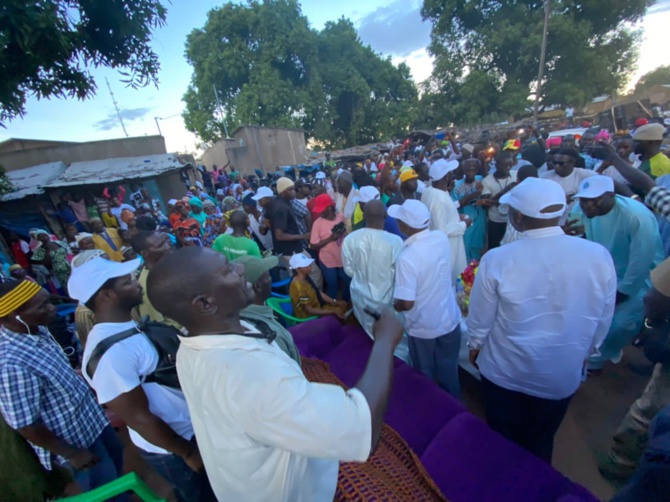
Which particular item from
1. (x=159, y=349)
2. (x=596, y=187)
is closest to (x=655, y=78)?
(x=596, y=187)

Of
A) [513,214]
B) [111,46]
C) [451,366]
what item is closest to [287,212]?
[451,366]

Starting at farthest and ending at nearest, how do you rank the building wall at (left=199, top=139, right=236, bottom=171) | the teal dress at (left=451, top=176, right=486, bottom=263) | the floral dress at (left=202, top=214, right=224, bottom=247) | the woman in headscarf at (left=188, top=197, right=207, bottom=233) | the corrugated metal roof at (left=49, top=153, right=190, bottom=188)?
the building wall at (left=199, top=139, right=236, bottom=171)
the corrugated metal roof at (left=49, top=153, right=190, bottom=188)
the woman in headscarf at (left=188, top=197, right=207, bottom=233)
the floral dress at (left=202, top=214, right=224, bottom=247)
the teal dress at (left=451, top=176, right=486, bottom=263)

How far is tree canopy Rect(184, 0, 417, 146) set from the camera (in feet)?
81.3

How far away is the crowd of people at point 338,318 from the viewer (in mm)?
937

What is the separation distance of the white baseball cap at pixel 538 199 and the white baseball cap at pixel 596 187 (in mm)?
1270

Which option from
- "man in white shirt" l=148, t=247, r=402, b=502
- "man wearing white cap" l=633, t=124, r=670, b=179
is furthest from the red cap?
"man wearing white cap" l=633, t=124, r=670, b=179

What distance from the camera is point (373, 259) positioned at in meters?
3.11

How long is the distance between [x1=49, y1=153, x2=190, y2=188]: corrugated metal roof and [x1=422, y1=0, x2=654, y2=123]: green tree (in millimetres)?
21504

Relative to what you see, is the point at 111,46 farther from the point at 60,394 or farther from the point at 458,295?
the point at 458,295

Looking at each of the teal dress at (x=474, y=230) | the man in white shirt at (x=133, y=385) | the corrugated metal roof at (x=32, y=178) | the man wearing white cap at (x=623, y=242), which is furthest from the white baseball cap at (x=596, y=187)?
the corrugated metal roof at (x=32, y=178)

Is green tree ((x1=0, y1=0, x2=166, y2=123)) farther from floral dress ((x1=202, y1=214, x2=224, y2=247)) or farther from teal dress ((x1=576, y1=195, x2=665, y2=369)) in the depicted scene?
teal dress ((x1=576, y1=195, x2=665, y2=369))

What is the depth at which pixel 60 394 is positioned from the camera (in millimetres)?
1999

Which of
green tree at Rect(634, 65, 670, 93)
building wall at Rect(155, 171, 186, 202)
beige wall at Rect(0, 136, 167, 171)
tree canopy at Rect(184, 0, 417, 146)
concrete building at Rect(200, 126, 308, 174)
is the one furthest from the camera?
green tree at Rect(634, 65, 670, 93)

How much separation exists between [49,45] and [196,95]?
2623cm
